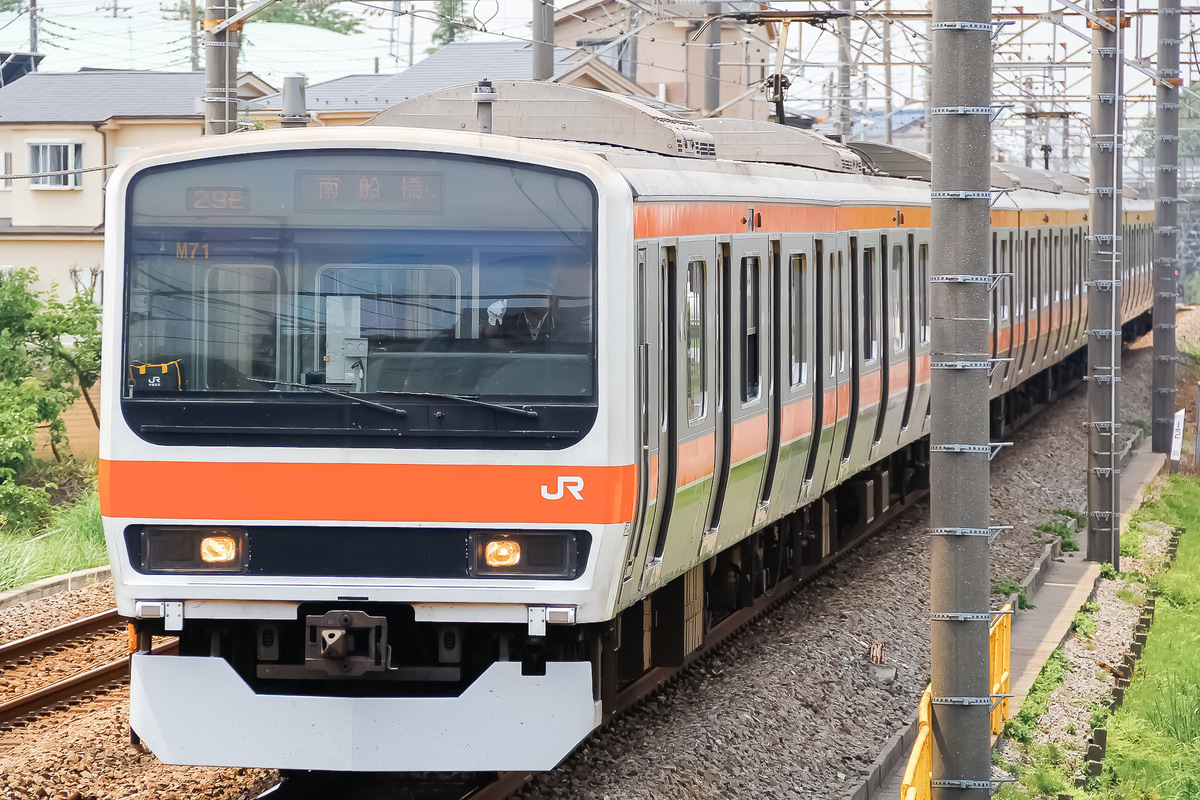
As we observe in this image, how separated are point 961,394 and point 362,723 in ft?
9.14

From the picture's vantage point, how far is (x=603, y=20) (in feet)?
149

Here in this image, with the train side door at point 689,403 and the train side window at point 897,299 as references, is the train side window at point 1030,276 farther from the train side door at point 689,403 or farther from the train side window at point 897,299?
the train side door at point 689,403

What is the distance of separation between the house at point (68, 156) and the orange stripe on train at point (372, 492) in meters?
29.1

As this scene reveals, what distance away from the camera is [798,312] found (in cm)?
1001

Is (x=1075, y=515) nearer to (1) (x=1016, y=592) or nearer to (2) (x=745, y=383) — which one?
(1) (x=1016, y=592)

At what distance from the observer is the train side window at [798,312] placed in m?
9.88

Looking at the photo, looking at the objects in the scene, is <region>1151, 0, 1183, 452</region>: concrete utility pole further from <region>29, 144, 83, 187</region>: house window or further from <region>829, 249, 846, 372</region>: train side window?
<region>29, 144, 83, 187</region>: house window

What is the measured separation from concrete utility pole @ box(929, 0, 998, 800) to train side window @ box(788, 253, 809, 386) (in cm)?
269

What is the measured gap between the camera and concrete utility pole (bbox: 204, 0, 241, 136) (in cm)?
1233

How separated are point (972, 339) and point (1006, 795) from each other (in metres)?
2.40

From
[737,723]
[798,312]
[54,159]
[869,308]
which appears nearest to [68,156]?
[54,159]

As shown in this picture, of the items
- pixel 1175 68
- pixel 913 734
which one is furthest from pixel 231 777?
pixel 1175 68

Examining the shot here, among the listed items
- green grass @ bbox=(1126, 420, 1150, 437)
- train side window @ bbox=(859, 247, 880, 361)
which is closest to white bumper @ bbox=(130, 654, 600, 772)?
train side window @ bbox=(859, 247, 880, 361)

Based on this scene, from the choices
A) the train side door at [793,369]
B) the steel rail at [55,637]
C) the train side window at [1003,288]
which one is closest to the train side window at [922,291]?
the train side window at [1003,288]
